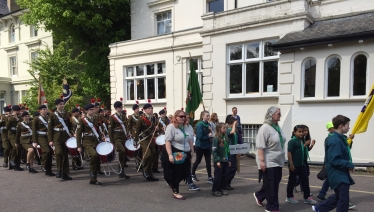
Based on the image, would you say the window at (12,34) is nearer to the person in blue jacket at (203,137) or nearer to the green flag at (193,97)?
the green flag at (193,97)

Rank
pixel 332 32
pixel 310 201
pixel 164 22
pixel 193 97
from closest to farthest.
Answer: pixel 310 201
pixel 332 32
pixel 193 97
pixel 164 22

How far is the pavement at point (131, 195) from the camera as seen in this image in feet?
20.0

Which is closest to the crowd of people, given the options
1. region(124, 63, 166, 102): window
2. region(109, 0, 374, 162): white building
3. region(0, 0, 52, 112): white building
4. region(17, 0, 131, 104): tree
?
region(109, 0, 374, 162): white building

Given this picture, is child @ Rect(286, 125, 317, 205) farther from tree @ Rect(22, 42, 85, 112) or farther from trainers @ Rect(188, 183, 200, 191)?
tree @ Rect(22, 42, 85, 112)

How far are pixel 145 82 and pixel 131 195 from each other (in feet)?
39.7

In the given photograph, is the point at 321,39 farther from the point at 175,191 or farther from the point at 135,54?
the point at 135,54

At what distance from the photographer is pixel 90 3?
2133cm

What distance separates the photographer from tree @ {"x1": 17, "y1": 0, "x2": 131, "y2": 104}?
2108 cm

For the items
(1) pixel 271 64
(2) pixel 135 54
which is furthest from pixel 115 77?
(1) pixel 271 64

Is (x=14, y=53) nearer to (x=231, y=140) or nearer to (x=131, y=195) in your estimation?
(x=131, y=195)

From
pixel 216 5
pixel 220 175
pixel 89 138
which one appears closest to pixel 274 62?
pixel 216 5

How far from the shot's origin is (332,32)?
420 inches

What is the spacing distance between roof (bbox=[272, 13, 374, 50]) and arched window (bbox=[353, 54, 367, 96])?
0.81m

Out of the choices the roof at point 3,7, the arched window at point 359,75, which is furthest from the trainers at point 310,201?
the roof at point 3,7
